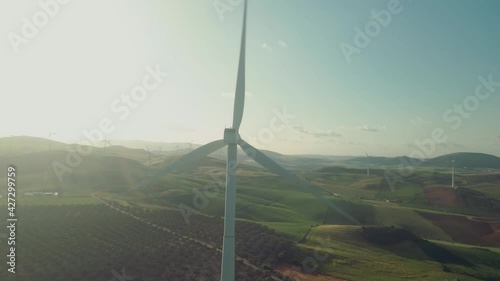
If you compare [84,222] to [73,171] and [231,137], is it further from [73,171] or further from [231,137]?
[73,171]

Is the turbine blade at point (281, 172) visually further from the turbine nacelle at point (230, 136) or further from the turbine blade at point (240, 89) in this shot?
the turbine blade at point (240, 89)

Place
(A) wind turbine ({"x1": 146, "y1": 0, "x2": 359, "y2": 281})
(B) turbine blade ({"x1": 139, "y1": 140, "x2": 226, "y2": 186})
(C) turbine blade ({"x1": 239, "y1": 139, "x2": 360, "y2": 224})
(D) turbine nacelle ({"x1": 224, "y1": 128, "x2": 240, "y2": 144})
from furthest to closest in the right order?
(C) turbine blade ({"x1": 239, "y1": 139, "x2": 360, "y2": 224}) < (B) turbine blade ({"x1": 139, "y1": 140, "x2": 226, "y2": 186}) < (D) turbine nacelle ({"x1": 224, "y1": 128, "x2": 240, "y2": 144}) < (A) wind turbine ({"x1": 146, "y1": 0, "x2": 359, "y2": 281})

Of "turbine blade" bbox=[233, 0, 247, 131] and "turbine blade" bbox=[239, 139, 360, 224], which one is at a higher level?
"turbine blade" bbox=[233, 0, 247, 131]

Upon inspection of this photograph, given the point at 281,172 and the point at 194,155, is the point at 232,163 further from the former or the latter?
the point at 281,172

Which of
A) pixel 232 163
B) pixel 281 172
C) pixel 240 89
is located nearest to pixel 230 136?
pixel 232 163

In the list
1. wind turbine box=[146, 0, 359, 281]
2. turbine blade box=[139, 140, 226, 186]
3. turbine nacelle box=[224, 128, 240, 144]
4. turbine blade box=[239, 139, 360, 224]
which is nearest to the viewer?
wind turbine box=[146, 0, 359, 281]

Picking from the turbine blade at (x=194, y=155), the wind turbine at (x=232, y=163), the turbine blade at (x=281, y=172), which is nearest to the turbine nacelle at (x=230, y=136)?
the wind turbine at (x=232, y=163)

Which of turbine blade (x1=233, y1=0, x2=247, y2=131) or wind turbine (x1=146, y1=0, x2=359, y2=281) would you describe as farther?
turbine blade (x1=233, y1=0, x2=247, y2=131)

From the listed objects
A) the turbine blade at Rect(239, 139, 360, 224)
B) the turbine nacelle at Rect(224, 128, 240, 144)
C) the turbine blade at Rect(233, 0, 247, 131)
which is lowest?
the turbine blade at Rect(239, 139, 360, 224)

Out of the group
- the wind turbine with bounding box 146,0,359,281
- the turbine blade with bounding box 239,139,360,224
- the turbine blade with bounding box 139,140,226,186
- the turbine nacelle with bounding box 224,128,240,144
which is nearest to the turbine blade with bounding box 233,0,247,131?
the wind turbine with bounding box 146,0,359,281

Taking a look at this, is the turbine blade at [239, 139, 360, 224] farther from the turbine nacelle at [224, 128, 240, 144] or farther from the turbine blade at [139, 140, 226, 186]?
Answer: the turbine blade at [139, 140, 226, 186]
